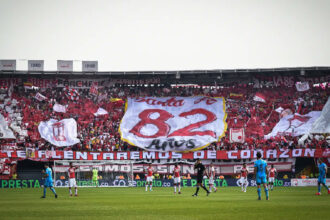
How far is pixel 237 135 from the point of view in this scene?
60.8 metres

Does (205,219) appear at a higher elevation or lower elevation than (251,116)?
lower

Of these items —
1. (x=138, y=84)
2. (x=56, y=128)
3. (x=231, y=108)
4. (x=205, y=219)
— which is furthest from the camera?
(x=138, y=84)

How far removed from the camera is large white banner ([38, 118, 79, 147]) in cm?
5941

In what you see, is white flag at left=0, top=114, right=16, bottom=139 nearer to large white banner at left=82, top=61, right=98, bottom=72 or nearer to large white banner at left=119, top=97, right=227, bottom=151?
large white banner at left=119, top=97, right=227, bottom=151

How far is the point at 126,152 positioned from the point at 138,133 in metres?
4.77

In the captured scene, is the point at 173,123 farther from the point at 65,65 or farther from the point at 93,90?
the point at 65,65

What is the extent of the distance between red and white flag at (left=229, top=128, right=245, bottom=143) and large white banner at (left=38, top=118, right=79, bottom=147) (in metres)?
19.1

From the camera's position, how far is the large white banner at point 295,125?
5975cm

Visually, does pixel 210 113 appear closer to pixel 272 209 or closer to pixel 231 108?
pixel 231 108

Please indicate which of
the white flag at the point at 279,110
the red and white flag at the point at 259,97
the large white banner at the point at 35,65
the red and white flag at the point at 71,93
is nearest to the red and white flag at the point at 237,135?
the white flag at the point at 279,110

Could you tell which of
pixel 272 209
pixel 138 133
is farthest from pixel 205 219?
pixel 138 133

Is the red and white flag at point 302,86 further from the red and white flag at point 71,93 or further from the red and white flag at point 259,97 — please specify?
the red and white flag at point 71,93

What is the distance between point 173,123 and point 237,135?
8.56 m

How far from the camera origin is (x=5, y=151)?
5575 centimetres
